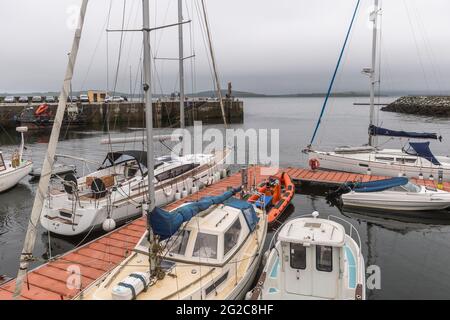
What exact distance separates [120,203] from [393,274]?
33.2 ft

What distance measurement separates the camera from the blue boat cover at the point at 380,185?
16.4 m

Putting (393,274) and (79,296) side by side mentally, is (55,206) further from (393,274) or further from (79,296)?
(393,274)

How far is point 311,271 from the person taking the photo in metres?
8.18

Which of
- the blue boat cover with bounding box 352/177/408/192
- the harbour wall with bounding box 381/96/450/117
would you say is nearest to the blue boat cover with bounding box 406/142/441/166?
the blue boat cover with bounding box 352/177/408/192

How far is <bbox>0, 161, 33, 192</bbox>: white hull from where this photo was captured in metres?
20.9

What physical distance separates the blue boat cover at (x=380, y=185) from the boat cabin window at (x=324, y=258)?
9.84 m

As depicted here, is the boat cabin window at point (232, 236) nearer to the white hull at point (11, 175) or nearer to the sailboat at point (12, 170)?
the sailboat at point (12, 170)

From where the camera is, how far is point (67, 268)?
398 inches

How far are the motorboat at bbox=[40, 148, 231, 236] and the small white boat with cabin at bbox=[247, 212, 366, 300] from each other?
748cm

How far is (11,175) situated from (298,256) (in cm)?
1925

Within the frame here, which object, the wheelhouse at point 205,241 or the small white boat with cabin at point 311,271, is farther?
the wheelhouse at point 205,241

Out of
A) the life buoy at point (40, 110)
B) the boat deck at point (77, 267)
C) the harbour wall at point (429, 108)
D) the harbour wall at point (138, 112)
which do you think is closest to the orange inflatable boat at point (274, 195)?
the boat deck at point (77, 267)

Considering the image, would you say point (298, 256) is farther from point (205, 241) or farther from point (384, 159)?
point (384, 159)

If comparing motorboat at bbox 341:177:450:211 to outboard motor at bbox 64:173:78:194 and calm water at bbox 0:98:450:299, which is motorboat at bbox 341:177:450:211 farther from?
outboard motor at bbox 64:173:78:194
